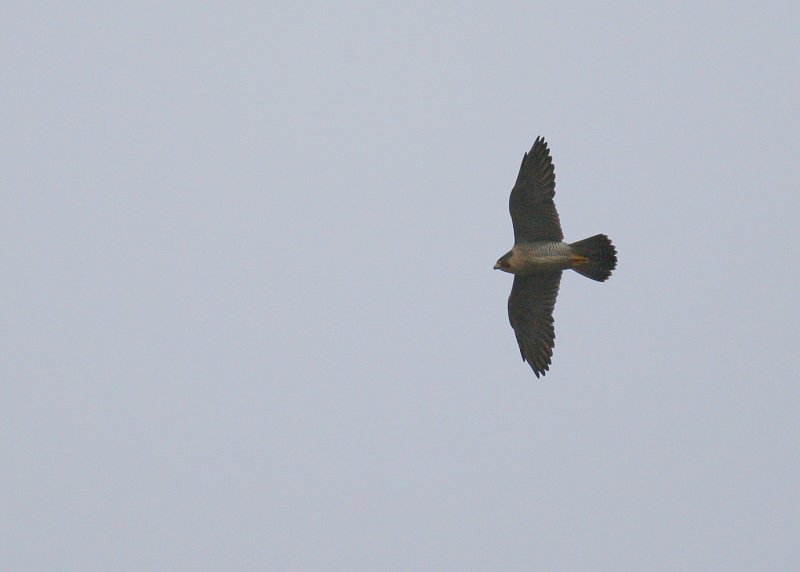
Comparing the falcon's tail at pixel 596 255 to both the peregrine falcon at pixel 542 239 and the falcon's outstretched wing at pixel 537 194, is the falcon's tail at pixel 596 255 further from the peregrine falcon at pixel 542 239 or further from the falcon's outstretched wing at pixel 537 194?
the falcon's outstretched wing at pixel 537 194

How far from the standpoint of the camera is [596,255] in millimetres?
19234

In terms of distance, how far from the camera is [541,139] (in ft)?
63.3

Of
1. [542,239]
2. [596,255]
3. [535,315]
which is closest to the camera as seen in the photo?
[596,255]

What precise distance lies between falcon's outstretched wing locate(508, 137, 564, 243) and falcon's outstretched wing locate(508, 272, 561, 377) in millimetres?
1222

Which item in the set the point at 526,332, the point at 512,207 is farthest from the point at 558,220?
the point at 526,332

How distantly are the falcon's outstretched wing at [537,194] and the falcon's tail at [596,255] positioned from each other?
0.43 m

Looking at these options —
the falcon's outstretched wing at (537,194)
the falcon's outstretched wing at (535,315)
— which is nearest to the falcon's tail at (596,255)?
the falcon's outstretched wing at (537,194)

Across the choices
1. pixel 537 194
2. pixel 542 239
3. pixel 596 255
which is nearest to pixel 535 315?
pixel 542 239

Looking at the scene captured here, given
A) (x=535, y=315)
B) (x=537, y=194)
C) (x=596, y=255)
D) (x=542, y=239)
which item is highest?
(x=537, y=194)

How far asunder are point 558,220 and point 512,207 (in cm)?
82

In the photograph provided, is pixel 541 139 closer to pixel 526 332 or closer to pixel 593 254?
pixel 593 254

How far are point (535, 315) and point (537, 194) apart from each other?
2499 millimetres

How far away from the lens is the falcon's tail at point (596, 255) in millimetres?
19188

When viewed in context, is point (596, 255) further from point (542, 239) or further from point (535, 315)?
point (535, 315)
